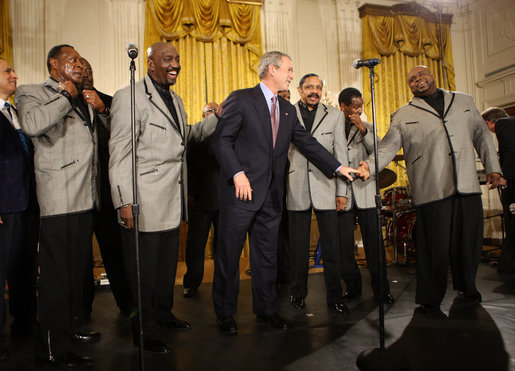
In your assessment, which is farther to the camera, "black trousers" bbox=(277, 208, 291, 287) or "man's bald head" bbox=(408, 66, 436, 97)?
"black trousers" bbox=(277, 208, 291, 287)

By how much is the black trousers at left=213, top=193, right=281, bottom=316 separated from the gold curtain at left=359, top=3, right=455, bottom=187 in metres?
5.11

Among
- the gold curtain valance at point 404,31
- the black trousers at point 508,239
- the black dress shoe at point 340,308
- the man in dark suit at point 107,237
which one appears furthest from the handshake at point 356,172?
the gold curtain valance at point 404,31

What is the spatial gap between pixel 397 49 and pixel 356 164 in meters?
5.08

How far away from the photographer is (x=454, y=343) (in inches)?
80.8

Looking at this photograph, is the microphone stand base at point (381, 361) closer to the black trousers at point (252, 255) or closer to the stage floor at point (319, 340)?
the stage floor at point (319, 340)

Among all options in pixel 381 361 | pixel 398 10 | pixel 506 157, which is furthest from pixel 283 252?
pixel 398 10

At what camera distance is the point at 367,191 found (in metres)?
3.10

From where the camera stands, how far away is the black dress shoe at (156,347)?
206 centimetres

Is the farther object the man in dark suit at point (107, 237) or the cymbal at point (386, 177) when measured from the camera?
the cymbal at point (386, 177)

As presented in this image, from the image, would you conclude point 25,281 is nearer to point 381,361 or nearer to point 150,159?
point 150,159

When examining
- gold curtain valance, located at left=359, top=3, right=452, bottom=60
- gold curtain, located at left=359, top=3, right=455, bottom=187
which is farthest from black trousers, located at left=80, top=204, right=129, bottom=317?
gold curtain valance, located at left=359, top=3, right=452, bottom=60

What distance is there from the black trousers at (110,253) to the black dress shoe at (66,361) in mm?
775

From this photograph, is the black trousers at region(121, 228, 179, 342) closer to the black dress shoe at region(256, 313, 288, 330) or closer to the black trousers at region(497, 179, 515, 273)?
the black dress shoe at region(256, 313, 288, 330)

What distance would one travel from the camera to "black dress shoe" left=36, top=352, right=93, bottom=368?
1.91 meters
